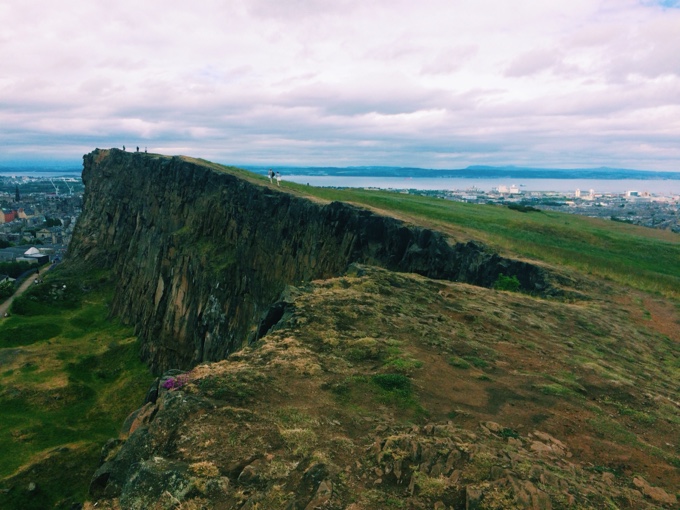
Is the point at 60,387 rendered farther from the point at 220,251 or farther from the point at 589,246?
the point at 589,246

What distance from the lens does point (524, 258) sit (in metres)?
33.3

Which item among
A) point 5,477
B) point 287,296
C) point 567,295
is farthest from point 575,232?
point 5,477

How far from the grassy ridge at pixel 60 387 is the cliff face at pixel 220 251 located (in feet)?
15.9

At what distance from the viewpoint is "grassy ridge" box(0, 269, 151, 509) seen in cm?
3566

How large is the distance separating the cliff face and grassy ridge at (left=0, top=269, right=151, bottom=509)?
4.84 meters

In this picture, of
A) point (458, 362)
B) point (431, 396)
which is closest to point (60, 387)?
point (458, 362)

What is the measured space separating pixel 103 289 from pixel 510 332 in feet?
292

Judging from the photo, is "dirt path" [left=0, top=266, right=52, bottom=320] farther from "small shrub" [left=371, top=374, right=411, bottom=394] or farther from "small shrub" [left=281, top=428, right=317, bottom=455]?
"small shrub" [left=281, top=428, right=317, bottom=455]

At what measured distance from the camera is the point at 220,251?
203ft

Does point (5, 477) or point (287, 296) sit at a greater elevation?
point (287, 296)

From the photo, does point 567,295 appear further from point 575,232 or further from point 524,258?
point 575,232

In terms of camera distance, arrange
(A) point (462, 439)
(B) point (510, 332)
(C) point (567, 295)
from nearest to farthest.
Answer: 1. (A) point (462, 439)
2. (B) point (510, 332)
3. (C) point (567, 295)

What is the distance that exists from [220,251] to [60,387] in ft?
78.8

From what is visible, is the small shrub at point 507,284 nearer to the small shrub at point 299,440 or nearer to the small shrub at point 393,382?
the small shrub at point 393,382
